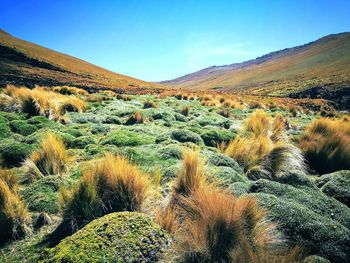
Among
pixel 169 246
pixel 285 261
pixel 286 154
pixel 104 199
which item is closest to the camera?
pixel 285 261

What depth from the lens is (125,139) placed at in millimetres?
Result: 7957

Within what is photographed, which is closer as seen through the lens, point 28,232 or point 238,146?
point 28,232

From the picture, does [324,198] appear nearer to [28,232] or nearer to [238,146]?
[238,146]

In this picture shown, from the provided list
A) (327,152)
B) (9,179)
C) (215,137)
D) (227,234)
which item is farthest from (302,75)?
(227,234)

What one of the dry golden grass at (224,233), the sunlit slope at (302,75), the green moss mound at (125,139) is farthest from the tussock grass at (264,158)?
the sunlit slope at (302,75)

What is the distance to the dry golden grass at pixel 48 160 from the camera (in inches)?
219

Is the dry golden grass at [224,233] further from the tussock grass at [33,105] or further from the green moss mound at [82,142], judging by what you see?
the tussock grass at [33,105]

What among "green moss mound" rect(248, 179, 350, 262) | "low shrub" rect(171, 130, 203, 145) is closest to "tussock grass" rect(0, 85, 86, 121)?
"low shrub" rect(171, 130, 203, 145)

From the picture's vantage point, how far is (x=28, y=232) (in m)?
3.92

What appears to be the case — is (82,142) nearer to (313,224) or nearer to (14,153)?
(14,153)

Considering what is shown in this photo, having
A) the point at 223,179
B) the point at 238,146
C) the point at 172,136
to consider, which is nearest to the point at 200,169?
the point at 223,179

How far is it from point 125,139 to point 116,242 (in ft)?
16.5

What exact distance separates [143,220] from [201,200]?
28.5 inches

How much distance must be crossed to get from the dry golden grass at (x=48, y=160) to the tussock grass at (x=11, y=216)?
131cm
